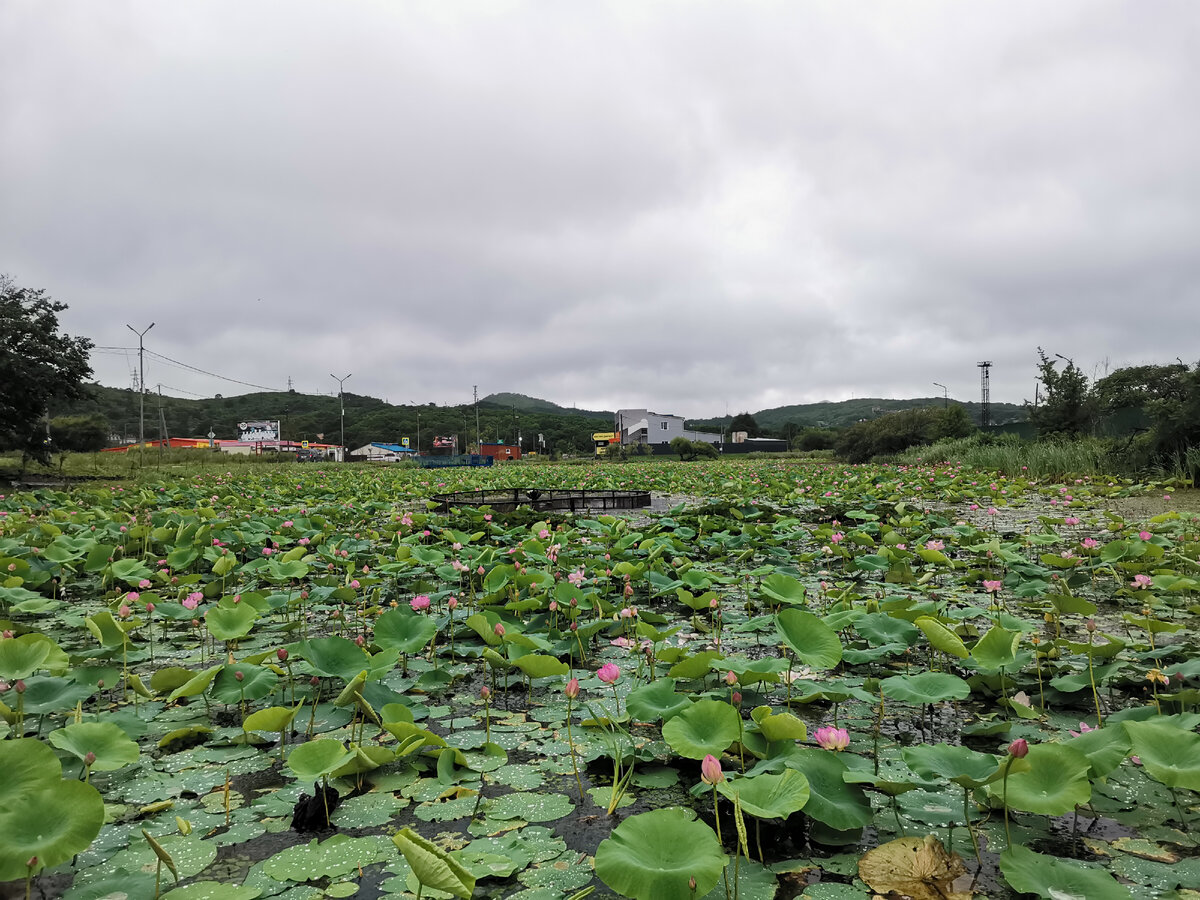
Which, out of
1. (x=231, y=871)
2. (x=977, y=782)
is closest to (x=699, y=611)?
(x=977, y=782)

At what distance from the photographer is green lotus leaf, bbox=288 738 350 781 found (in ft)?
4.97

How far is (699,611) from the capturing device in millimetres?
3760

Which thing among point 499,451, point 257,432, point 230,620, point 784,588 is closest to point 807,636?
point 784,588

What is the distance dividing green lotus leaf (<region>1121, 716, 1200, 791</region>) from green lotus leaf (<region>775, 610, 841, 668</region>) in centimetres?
80

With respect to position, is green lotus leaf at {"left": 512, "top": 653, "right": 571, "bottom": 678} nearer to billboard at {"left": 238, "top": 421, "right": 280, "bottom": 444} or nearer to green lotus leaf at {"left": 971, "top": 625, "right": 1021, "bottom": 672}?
green lotus leaf at {"left": 971, "top": 625, "right": 1021, "bottom": 672}

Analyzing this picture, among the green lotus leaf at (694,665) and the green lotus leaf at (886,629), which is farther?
the green lotus leaf at (886,629)

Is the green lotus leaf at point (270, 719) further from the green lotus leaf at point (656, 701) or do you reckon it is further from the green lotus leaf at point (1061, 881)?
the green lotus leaf at point (1061, 881)

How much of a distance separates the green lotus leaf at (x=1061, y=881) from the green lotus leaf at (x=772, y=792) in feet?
1.29

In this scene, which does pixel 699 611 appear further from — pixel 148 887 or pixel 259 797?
pixel 148 887

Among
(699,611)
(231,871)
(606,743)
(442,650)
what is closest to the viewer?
(231,871)

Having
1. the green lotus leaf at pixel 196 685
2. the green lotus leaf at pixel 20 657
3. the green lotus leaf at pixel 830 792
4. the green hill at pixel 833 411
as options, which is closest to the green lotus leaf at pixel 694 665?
the green lotus leaf at pixel 830 792

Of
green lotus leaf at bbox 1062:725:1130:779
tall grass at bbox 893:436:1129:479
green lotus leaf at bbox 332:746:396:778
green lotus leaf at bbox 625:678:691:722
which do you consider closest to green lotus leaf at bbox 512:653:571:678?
green lotus leaf at bbox 625:678:691:722

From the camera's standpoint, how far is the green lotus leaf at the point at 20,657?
76.5 inches

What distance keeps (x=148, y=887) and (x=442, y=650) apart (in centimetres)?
165
